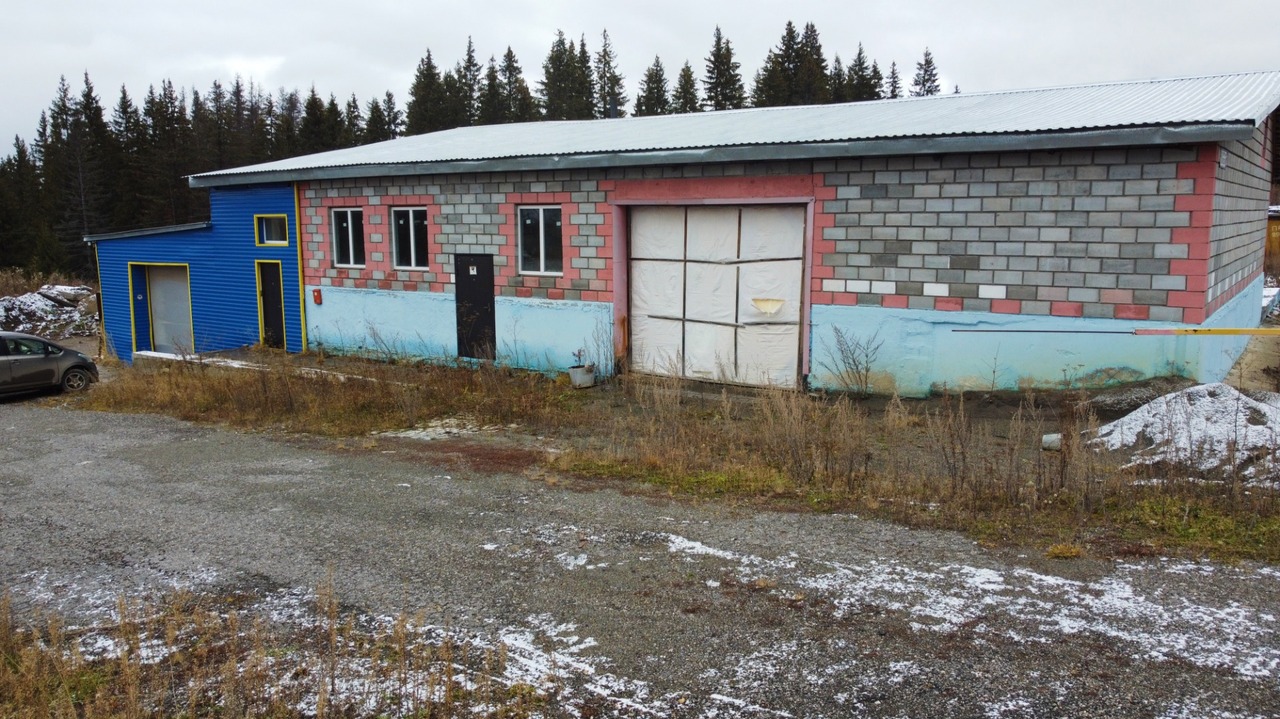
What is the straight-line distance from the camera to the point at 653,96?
6588 cm

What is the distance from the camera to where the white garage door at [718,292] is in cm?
1270

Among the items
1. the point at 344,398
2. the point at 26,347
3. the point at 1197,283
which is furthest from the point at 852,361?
the point at 26,347

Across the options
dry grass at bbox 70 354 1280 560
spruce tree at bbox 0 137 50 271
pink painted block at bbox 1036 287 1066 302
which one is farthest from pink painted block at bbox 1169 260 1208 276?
spruce tree at bbox 0 137 50 271

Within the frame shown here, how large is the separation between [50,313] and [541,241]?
29451 millimetres

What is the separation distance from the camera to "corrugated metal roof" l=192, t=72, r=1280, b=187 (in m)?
10.0

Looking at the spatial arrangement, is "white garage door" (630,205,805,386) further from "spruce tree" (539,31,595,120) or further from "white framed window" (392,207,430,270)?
"spruce tree" (539,31,595,120)

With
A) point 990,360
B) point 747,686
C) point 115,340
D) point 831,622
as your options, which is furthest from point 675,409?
point 115,340

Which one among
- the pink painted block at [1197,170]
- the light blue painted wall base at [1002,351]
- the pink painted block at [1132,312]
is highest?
the pink painted block at [1197,170]

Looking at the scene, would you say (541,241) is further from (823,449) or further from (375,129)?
(375,129)

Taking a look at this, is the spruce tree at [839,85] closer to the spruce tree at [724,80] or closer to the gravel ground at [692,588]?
the spruce tree at [724,80]

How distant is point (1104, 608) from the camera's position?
193 inches

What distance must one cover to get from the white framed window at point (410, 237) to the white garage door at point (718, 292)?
4.44 m

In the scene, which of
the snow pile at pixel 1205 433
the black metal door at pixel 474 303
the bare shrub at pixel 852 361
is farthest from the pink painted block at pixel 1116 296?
the black metal door at pixel 474 303

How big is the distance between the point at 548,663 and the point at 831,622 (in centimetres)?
150
